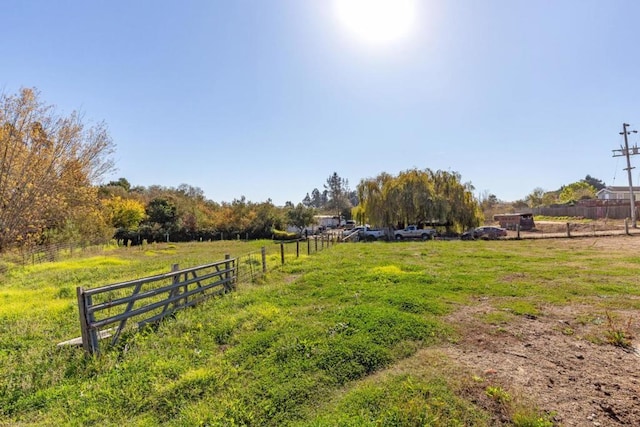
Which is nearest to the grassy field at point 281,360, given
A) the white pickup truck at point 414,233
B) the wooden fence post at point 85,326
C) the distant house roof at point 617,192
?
the wooden fence post at point 85,326

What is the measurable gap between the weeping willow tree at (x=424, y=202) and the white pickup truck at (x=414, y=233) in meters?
0.77

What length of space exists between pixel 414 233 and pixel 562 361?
23314mm

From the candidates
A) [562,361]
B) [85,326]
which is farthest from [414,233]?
[85,326]

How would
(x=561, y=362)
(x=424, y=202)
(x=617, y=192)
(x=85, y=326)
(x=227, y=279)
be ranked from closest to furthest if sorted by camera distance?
(x=561, y=362)
(x=85, y=326)
(x=227, y=279)
(x=424, y=202)
(x=617, y=192)

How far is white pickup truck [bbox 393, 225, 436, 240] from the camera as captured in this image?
2653 centimetres

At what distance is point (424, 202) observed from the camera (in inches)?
1048

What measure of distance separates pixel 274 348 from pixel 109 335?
2.80m

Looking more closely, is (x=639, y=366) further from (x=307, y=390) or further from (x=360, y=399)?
(x=307, y=390)

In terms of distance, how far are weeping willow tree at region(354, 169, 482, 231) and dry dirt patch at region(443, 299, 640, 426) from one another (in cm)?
2102

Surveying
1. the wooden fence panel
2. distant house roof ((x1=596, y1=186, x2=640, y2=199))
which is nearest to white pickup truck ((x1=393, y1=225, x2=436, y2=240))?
the wooden fence panel

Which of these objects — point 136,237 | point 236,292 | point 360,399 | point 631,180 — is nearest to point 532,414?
point 360,399

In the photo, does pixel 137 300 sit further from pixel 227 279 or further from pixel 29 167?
pixel 29 167

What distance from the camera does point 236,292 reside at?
27.9 feet

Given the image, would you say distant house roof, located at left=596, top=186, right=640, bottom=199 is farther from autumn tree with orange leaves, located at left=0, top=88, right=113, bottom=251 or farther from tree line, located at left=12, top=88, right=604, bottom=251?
autumn tree with orange leaves, located at left=0, top=88, right=113, bottom=251
